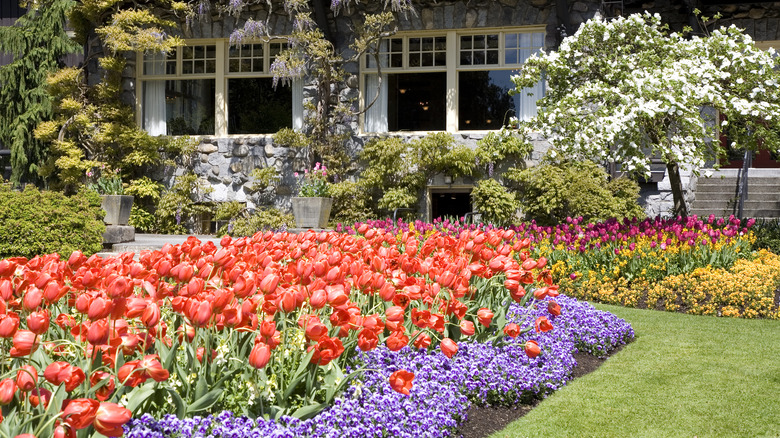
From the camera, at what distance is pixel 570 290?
7004 mm

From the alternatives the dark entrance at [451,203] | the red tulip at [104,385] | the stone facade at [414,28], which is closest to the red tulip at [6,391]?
the red tulip at [104,385]

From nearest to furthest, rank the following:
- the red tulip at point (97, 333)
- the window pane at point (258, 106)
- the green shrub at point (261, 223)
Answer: the red tulip at point (97, 333) → the green shrub at point (261, 223) → the window pane at point (258, 106)

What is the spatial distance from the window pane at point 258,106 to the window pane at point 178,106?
0.42 meters

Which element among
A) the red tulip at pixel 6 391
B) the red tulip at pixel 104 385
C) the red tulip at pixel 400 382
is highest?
the red tulip at pixel 6 391

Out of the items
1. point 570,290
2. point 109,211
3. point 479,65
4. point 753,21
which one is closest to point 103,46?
point 109,211

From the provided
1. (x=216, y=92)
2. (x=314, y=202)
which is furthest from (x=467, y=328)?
(x=216, y=92)

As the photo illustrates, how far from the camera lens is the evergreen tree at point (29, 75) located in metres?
12.3

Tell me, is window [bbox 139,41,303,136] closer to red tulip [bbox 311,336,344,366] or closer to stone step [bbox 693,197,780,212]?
stone step [bbox 693,197,780,212]

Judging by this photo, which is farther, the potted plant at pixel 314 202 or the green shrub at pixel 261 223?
the green shrub at pixel 261 223

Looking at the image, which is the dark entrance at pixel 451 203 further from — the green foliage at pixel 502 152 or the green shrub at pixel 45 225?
the green shrub at pixel 45 225

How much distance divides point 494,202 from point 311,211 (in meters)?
2.63

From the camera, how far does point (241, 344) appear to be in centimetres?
287

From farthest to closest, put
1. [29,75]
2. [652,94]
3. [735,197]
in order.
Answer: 1. [29,75]
2. [735,197]
3. [652,94]

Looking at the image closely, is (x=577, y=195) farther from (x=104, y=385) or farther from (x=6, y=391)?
(x=6, y=391)
